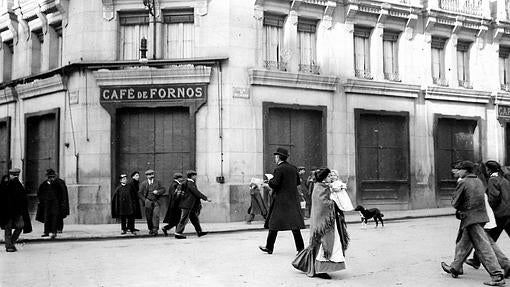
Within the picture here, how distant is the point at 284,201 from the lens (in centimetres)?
1084

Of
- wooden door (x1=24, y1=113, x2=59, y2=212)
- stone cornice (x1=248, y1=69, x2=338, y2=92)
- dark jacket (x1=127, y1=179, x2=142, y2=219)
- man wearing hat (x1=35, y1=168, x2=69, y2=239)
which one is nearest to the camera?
man wearing hat (x1=35, y1=168, x2=69, y2=239)

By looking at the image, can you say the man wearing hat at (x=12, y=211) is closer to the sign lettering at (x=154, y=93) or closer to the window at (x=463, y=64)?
the sign lettering at (x=154, y=93)

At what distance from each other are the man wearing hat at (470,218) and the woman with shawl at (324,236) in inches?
67.4

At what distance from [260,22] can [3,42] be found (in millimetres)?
11744

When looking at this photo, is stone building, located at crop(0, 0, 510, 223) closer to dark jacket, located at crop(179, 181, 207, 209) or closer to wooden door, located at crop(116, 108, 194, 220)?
wooden door, located at crop(116, 108, 194, 220)

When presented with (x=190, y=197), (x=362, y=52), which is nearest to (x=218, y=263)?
(x=190, y=197)

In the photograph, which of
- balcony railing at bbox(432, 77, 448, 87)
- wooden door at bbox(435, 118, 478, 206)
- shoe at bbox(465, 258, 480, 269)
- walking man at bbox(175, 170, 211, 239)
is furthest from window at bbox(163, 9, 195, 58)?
shoe at bbox(465, 258, 480, 269)

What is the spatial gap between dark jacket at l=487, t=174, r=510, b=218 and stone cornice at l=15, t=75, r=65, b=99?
15.9 meters

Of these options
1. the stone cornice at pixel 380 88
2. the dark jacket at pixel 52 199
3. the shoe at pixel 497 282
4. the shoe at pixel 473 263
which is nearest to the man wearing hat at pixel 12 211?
the dark jacket at pixel 52 199

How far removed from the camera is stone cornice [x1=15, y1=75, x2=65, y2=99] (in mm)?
20716

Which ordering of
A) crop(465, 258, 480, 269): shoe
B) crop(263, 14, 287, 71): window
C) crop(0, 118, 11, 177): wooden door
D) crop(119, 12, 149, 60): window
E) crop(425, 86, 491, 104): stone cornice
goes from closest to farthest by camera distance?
crop(465, 258, 480, 269): shoe → crop(119, 12, 149, 60): window → crop(263, 14, 287, 71): window → crop(0, 118, 11, 177): wooden door → crop(425, 86, 491, 104): stone cornice

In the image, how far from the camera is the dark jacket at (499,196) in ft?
29.8

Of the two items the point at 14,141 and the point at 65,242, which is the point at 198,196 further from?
the point at 14,141

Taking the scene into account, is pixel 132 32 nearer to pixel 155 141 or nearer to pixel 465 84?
pixel 155 141
